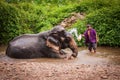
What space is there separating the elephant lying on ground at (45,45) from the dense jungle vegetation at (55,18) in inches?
99.6

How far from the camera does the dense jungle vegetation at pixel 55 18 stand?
50.2 ft

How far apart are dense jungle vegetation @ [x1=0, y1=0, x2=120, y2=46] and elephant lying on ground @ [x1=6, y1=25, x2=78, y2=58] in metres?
2.53

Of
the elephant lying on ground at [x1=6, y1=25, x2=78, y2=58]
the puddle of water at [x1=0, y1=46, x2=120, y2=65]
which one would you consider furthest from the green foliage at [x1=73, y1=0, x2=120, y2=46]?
the elephant lying on ground at [x1=6, y1=25, x2=78, y2=58]

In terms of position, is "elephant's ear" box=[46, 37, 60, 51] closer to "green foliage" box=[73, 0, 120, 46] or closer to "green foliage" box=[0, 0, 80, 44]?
"green foliage" box=[73, 0, 120, 46]

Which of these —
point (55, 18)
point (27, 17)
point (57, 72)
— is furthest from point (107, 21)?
point (57, 72)

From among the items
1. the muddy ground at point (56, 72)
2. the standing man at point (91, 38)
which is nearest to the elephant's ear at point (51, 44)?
the standing man at point (91, 38)

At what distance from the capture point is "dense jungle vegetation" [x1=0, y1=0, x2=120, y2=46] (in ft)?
Result: 50.2

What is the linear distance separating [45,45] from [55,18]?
5.47 meters

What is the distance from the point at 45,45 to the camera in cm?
1266

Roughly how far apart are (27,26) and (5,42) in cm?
179

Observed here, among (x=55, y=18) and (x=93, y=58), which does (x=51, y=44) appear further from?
(x=55, y=18)

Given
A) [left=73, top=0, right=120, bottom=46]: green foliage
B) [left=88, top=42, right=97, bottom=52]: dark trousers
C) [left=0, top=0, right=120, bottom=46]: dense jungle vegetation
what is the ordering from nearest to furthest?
[left=88, top=42, right=97, bottom=52]: dark trousers → [left=73, top=0, right=120, bottom=46]: green foliage → [left=0, top=0, right=120, bottom=46]: dense jungle vegetation

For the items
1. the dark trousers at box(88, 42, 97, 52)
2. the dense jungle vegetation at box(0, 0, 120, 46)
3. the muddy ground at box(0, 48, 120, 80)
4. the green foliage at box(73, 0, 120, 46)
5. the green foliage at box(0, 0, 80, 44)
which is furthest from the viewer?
the green foliage at box(0, 0, 80, 44)

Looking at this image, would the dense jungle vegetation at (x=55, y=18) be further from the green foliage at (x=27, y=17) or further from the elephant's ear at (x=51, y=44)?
the elephant's ear at (x=51, y=44)
